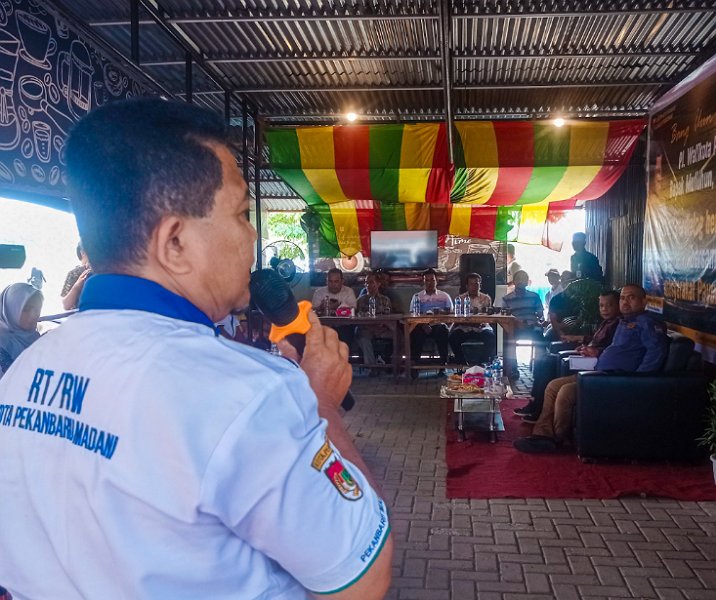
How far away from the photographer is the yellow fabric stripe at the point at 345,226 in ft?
33.5

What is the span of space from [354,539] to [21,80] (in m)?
3.29

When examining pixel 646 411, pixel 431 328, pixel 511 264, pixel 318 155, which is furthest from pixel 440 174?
pixel 511 264

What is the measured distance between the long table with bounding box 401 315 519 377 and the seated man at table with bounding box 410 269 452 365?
493 mm

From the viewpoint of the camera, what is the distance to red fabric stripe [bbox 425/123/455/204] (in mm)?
6711

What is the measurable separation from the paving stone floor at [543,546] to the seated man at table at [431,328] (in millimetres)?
4155

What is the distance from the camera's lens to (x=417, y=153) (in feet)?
22.3

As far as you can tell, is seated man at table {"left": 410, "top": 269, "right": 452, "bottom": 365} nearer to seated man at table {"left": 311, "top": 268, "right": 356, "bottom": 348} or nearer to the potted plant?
seated man at table {"left": 311, "top": 268, "right": 356, "bottom": 348}

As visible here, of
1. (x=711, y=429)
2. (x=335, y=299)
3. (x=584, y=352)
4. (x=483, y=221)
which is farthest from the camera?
(x=483, y=221)

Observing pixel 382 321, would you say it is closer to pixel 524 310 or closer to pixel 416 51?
pixel 524 310

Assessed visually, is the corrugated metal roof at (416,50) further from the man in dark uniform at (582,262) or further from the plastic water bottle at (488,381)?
the plastic water bottle at (488,381)

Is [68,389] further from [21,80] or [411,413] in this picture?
[411,413]

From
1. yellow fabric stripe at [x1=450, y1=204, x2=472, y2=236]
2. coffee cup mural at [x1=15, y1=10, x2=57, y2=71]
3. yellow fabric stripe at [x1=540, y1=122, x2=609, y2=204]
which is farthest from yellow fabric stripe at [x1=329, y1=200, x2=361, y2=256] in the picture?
coffee cup mural at [x1=15, y1=10, x2=57, y2=71]

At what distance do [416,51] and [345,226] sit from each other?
493cm

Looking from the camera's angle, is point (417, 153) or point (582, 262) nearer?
point (417, 153)
